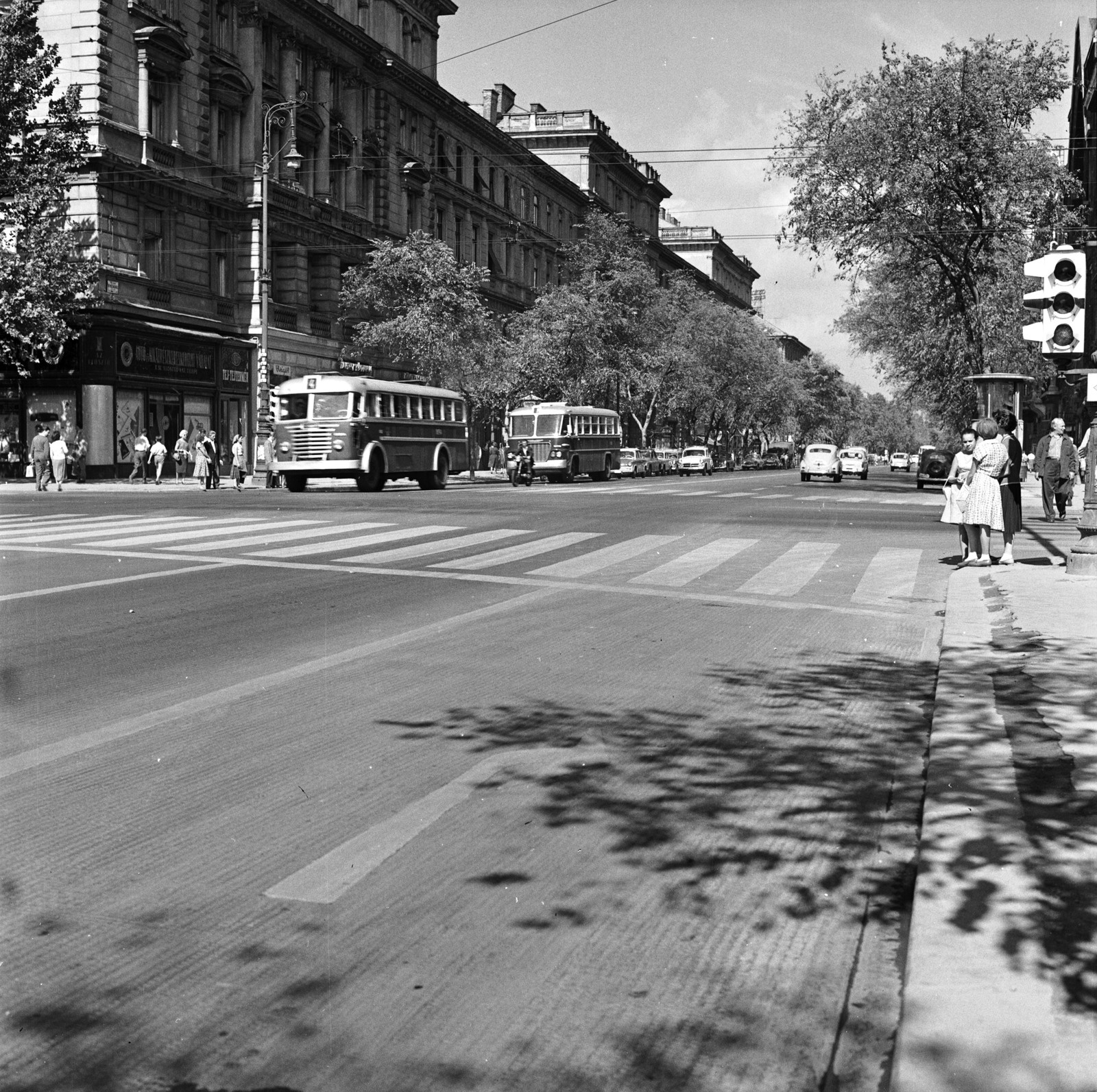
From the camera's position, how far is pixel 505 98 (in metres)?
92.1

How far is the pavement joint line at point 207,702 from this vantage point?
231 inches

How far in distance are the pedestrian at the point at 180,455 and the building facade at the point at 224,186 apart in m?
0.78

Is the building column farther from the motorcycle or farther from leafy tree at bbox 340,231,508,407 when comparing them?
the motorcycle

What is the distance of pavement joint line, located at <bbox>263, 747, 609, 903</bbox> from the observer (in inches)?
167

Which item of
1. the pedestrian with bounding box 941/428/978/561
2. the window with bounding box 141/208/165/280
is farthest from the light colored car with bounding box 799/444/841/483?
the pedestrian with bounding box 941/428/978/561

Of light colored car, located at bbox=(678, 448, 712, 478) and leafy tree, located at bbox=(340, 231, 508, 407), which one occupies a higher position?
leafy tree, located at bbox=(340, 231, 508, 407)

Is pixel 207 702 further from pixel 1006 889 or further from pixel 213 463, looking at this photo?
pixel 213 463

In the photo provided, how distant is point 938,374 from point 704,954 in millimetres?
42803

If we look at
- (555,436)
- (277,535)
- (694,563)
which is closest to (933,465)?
(555,436)

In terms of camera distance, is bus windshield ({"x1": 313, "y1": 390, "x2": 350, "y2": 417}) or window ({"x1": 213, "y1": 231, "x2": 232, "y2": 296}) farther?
window ({"x1": 213, "y1": 231, "x2": 232, "y2": 296})

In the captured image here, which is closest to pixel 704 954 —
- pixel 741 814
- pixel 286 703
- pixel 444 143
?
pixel 741 814

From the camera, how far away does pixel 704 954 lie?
3770mm

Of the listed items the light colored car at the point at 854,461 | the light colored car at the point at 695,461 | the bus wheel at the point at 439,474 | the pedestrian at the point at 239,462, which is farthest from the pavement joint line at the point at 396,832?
the light colored car at the point at 854,461

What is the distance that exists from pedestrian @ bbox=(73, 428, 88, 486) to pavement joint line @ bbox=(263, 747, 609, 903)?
34995 mm
